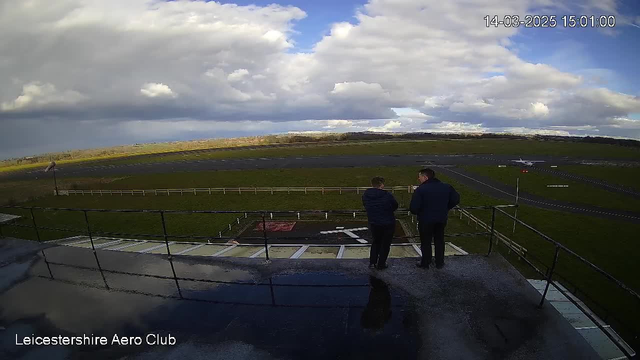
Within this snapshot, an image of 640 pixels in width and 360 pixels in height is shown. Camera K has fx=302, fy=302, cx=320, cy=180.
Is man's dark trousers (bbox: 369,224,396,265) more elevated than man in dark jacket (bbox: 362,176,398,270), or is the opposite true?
man in dark jacket (bbox: 362,176,398,270)

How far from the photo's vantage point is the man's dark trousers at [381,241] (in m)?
5.67

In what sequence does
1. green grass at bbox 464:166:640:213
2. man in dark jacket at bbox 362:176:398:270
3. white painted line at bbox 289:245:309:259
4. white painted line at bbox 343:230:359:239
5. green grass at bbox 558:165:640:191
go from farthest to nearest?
green grass at bbox 558:165:640:191, green grass at bbox 464:166:640:213, white painted line at bbox 343:230:359:239, white painted line at bbox 289:245:309:259, man in dark jacket at bbox 362:176:398:270

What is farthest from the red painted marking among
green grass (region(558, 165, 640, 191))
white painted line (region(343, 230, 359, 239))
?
green grass (region(558, 165, 640, 191))

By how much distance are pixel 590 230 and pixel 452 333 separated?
91.3 ft

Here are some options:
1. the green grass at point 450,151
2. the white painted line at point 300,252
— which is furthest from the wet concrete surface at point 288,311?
the green grass at point 450,151

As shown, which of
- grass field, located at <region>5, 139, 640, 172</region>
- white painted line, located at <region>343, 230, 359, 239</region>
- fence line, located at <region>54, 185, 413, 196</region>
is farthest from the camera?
grass field, located at <region>5, 139, 640, 172</region>

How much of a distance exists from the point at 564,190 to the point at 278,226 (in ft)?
114

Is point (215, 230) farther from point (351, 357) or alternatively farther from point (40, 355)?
point (351, 357)

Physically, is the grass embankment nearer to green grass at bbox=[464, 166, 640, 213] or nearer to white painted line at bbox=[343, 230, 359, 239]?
white painted line at bbox=[343, 230, 359, 239]

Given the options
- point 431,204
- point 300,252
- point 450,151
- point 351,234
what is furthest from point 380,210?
point 450,151

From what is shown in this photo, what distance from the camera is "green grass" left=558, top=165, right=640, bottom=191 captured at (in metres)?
41.1

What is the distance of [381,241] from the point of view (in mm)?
5887

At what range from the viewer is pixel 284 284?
5.61m

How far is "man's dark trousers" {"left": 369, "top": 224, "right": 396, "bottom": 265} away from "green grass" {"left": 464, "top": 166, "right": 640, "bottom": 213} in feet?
120
